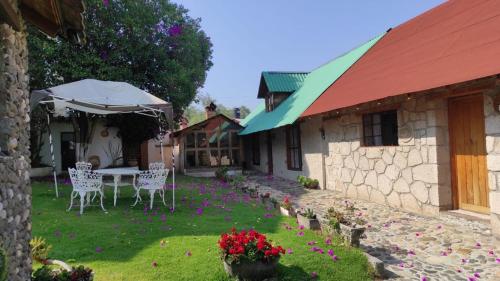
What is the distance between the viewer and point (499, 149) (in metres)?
5.39

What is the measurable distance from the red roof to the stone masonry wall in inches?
19.3

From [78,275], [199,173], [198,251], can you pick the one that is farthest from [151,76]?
[78,275]

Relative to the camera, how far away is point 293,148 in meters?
14.2

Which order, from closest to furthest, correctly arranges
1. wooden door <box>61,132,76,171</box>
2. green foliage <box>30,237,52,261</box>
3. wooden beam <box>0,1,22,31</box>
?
wooden beam <box>0,1,22,31</box>, green foliage <box>30,237,52,261</box>, wooden door <box>61,132,76,171</box>

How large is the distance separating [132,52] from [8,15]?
11865mm

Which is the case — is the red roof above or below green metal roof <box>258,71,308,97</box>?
below

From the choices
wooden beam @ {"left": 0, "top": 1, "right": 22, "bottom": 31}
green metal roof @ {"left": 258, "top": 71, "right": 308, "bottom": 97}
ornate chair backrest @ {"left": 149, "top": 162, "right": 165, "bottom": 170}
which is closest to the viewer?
wooden beam @ {"left": 0, "top": 1, "right": 22, "bottom": 31}

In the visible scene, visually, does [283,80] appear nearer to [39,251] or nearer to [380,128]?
[380,128]

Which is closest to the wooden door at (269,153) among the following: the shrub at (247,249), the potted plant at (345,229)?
the potted plant at (345,229)

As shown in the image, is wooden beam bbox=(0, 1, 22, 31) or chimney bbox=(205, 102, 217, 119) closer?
wooden beam bbox=(0, 1, 22, 31)

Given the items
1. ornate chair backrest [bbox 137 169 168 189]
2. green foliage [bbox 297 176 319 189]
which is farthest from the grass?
green foliage [bbox 297 176 319 189]

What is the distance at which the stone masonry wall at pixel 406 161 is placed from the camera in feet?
22.3

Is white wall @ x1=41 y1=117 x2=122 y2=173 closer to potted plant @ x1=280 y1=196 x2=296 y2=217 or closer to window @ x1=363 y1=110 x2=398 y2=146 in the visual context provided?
potted plant @ x1=280 y1=196 x2=296 y2=217

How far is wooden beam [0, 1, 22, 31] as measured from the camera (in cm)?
278
